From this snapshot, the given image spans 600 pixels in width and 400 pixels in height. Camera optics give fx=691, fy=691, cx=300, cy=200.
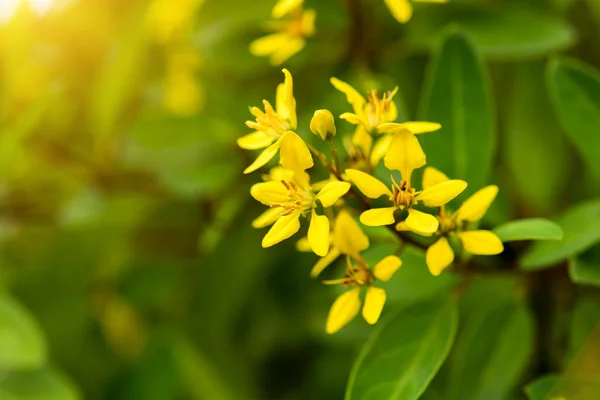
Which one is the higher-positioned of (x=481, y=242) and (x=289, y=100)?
(x=289, y=100)

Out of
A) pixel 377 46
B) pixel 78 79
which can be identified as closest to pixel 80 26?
pixel 78 79

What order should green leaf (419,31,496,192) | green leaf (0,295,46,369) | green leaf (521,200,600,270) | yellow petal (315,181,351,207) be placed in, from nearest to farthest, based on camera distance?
1. yellow petal (315,181,351,207)
2. green leaf (521,200,600,270)
3. green leaf (419,31,496,192)
4. green leaf (0,295,46,369)

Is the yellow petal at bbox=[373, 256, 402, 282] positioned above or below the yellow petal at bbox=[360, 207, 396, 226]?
below

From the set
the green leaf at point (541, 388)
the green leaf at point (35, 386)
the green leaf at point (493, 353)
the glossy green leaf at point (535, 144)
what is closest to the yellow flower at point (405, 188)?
the green leaf at point (541, 388)

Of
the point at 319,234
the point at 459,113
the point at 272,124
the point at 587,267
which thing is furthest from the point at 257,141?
the point at 587,267

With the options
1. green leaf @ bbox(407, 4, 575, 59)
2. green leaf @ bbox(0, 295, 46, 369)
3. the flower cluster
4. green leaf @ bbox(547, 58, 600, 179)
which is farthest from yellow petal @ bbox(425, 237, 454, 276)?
green leaf @ bbox(0, 295, 46, 369)

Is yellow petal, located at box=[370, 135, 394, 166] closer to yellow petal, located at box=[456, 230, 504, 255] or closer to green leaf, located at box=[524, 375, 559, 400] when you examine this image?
yellow petal, located at box=[456, 230, 504, 255]

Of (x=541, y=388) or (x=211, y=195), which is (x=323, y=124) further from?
(x=211, y=195)
